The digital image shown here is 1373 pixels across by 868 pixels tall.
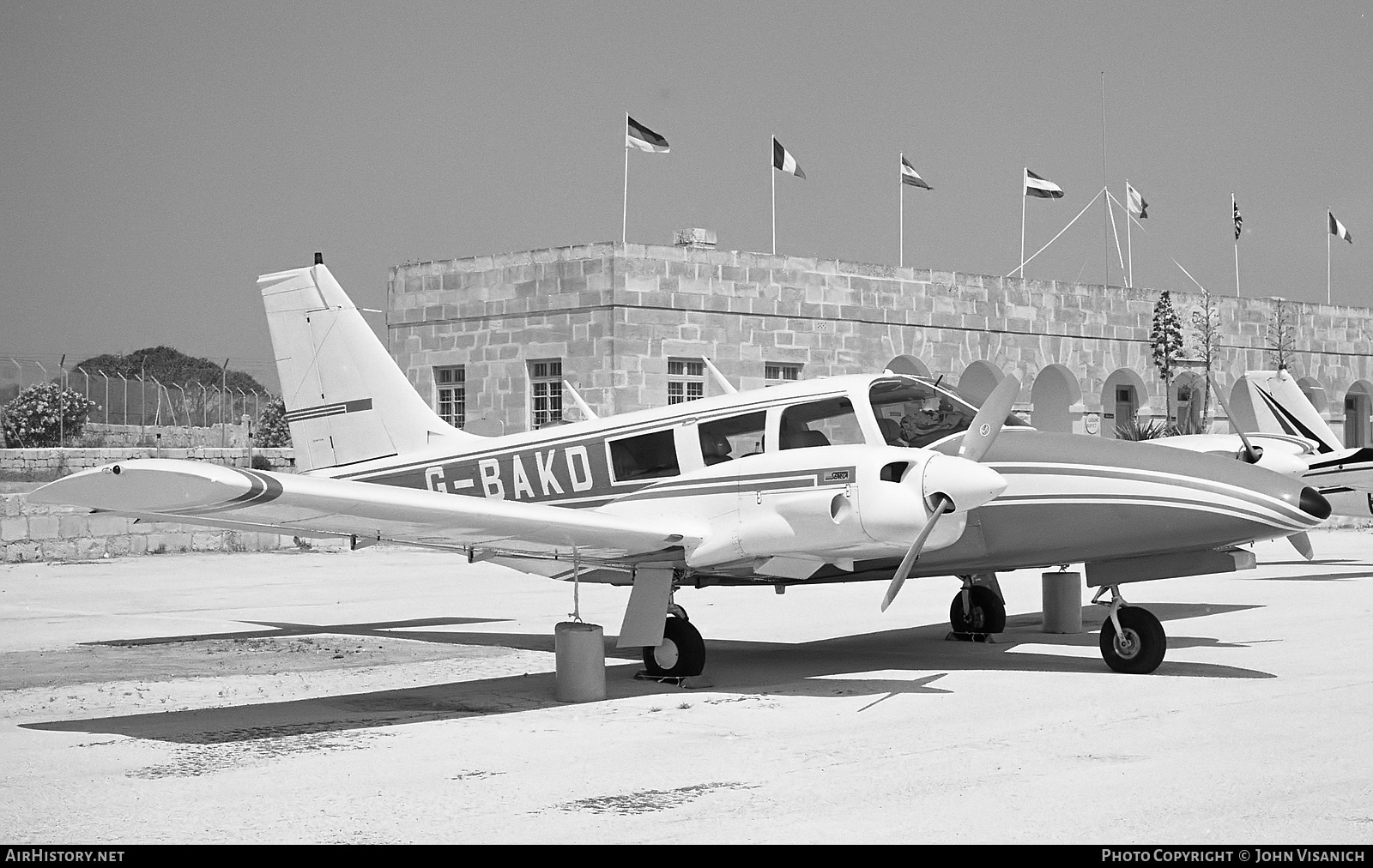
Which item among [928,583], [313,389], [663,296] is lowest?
[928,583]

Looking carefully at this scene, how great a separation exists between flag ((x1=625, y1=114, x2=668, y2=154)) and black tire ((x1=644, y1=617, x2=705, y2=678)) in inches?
931

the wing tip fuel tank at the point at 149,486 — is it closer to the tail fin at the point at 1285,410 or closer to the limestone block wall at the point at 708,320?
the tail fin at the point at 1285,410

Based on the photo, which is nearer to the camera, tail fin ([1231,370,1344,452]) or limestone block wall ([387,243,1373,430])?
tail fin ([1231,370,1344,452])

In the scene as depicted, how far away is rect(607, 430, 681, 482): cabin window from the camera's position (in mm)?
11180

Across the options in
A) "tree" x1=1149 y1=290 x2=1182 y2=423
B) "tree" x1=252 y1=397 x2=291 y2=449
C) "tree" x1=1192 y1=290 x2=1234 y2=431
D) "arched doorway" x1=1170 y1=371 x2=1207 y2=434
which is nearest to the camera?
"tree" x1=1149 y1=290 x2=1182 y2=423

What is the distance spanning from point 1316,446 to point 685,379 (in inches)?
567

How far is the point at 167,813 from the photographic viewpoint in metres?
6.19

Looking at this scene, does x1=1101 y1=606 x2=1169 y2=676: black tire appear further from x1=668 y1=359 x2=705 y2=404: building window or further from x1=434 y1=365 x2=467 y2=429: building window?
A: x1=434 y1=365 x2=467 y2=429: building window

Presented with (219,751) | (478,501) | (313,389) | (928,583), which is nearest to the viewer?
(219,751)

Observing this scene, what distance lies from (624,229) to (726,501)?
74.7 ft

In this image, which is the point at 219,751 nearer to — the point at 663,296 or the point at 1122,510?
the point at 1122,510

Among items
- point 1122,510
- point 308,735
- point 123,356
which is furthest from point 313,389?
point 123,356

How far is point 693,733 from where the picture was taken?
27.8ft

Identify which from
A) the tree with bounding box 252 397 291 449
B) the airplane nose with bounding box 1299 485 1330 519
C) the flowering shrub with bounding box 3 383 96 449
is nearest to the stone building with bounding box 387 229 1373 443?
the flowering shrub with bounding box 3 383 96 449
